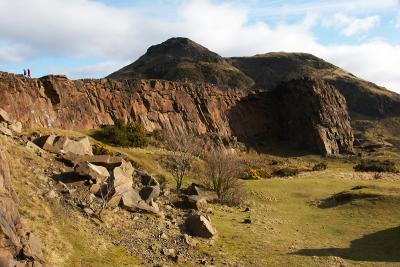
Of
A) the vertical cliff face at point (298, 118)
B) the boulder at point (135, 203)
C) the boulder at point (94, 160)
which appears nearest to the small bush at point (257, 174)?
the vertical cliff face at point (298, 118)

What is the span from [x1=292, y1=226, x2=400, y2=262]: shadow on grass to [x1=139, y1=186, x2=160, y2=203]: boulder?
9.17 metres

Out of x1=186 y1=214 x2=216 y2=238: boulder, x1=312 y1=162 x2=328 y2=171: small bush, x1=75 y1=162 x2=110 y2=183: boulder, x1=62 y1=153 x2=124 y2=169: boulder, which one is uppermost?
x1=62 y1=153 x2=124 y2=169: boulder

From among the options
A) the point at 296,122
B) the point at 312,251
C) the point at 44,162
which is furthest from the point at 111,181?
the point at 296,122

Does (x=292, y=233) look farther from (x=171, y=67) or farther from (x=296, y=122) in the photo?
(x=171, y=67)

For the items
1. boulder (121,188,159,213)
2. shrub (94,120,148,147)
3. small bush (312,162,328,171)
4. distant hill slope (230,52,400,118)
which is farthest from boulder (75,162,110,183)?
distant hill slope (230,52,400,118)

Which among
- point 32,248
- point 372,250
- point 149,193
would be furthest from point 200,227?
point 32,248

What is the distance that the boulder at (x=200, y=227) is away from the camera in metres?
23.8

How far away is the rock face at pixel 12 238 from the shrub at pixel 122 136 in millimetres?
37656

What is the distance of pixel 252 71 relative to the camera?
178750mm

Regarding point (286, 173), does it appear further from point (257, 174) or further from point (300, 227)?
point (300, 227)

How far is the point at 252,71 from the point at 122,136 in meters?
131

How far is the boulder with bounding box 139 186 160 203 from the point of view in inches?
1036

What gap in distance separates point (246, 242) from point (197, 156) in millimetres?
30223

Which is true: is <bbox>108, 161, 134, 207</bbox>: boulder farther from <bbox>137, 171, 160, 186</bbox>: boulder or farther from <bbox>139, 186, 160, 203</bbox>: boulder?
<bbox>137, 171, 160, 186</bbox>: boulder
